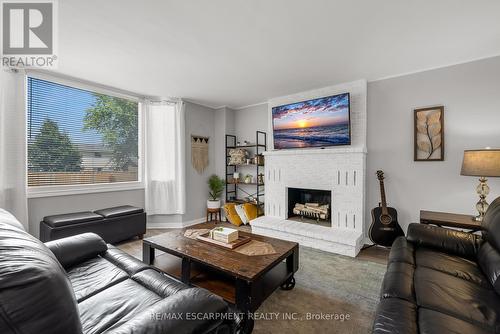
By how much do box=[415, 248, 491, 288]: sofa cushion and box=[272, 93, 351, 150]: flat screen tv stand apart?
1.94 m

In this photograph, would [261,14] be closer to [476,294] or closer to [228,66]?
[228,66]

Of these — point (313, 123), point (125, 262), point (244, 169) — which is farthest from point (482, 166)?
point (244, 169)

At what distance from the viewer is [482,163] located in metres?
2.20

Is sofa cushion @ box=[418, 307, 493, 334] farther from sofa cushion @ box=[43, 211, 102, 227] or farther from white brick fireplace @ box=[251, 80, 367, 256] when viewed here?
sofa cushion @ box=[43, 211, 102, 227]

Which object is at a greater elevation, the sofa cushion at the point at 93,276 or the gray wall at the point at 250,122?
the gray wall at the point at 250,122

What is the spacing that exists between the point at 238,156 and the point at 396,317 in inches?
147

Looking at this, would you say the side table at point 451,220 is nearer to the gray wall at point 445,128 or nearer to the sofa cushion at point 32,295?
the gray wall at point 445,128

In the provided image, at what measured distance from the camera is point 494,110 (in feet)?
8.42

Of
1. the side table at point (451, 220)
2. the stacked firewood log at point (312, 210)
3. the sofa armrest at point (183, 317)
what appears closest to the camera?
the sofa armrest at point (183, 317)

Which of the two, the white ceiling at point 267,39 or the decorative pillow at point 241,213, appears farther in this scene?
the decorative pillow at point 241,213

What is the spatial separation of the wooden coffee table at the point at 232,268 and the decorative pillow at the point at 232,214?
2.03m

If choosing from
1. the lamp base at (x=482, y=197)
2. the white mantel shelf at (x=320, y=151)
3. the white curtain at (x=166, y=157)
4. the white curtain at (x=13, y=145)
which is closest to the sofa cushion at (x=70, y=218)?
the white curtain at (x=13, y=145)

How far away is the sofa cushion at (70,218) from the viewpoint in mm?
2764

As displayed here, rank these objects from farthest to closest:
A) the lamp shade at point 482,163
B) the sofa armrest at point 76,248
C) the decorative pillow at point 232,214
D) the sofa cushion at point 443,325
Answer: the decorative pillow at point 232,214 < the lamp shade at point 482,163 < the sofa armrest at point 76,248 < the sofa cushion at point 443,325
